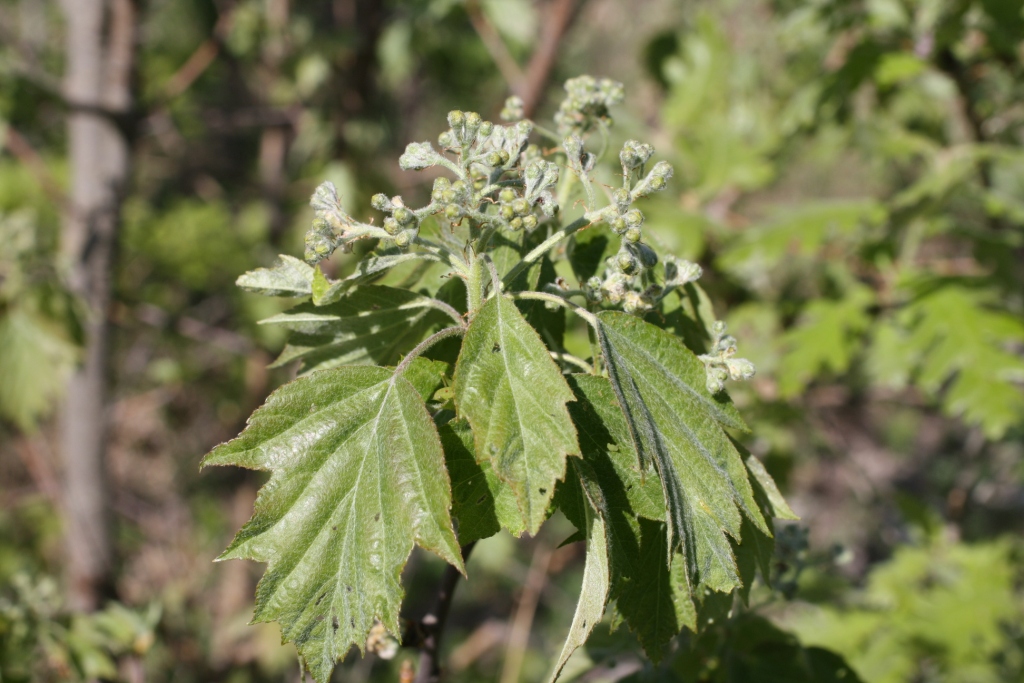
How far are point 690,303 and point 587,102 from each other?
0.28 metres

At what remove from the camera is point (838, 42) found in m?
2.73

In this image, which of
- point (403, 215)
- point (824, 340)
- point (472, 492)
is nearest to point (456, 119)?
point (403, 215)

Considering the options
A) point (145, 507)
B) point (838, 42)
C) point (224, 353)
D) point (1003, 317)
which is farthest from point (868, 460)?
point (145, 507)

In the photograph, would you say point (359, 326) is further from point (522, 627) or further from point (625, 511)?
point (522, 627)

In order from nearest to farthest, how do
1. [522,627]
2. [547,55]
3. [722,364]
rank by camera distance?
[722,364] < [522,627] < [547,55]

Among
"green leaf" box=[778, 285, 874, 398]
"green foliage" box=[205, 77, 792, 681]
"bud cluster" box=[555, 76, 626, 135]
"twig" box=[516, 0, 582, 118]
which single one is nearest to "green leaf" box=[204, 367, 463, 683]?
"green foliage" box=[205, 77, 792, 681]

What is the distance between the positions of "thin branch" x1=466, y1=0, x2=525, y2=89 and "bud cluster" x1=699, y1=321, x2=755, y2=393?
2289mm

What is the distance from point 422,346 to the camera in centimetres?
69

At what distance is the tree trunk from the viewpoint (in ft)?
6.61

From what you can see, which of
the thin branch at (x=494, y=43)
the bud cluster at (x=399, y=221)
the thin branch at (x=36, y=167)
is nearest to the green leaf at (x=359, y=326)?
the bud cluster at (x=399, y=221)

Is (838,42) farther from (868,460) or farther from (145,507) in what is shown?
(145,507)

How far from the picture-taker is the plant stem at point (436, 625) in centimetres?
85

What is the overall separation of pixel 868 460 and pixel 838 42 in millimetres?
3658

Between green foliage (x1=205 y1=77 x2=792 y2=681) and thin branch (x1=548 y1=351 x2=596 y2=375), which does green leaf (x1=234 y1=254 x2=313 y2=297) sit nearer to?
green foliage (x1=205 y1=77 x2=792 y2=681)
